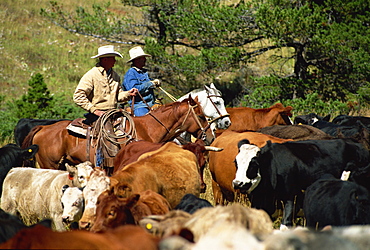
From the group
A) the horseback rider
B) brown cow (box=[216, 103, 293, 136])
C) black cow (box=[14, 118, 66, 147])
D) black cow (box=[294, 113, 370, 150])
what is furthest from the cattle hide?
black cow (box=[14, 118, 66, 147])

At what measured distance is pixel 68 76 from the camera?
1222 inches

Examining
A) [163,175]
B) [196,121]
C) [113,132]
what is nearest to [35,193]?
[163,175]

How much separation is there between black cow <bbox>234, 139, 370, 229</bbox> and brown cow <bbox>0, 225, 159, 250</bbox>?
3074 millimetres

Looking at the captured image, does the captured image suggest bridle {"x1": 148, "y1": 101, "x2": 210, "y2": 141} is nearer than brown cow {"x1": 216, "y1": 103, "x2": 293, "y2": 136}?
Yes

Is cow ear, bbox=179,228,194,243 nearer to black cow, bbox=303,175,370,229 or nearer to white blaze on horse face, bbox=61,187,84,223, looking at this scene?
black cow, bbox=303,175,370,229

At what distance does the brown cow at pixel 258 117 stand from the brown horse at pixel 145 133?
1.90 meters

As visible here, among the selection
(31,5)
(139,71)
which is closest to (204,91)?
(139,71)

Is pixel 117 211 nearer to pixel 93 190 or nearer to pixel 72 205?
pixel 93 190

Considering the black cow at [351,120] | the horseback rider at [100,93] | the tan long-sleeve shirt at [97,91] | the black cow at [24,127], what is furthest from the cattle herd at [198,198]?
the black cow at [24,127]

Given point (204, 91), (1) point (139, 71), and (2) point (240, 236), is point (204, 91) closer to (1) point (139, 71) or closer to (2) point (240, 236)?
(1) point (139, 71)

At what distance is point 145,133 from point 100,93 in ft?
3.65

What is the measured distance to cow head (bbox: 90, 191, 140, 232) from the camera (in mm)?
4688

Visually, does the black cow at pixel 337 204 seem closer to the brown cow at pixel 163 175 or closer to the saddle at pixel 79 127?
the brown cow at pixel 163 175

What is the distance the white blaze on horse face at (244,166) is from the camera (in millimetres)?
6582
